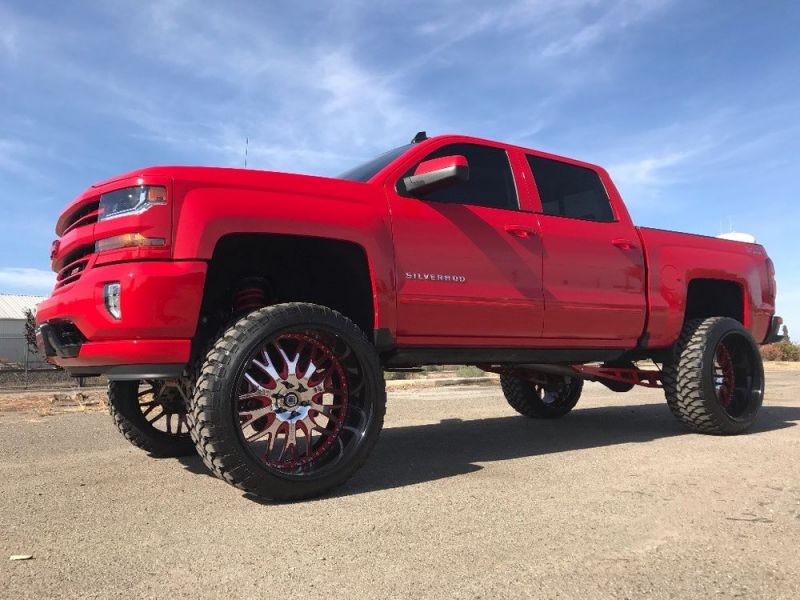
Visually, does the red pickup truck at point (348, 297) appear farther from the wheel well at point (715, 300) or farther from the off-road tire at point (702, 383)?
the wheel well at point (715, 300)

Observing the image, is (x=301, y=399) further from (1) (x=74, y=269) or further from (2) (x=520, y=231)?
(2) (x=520, y=231)

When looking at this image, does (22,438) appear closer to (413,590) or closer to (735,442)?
(413,590)

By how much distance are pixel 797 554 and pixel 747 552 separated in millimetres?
173

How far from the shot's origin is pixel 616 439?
4.91 meters

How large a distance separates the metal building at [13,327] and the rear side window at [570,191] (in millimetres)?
29954

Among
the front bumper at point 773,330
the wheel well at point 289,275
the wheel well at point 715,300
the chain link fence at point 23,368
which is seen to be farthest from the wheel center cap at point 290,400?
the front bumper at point 773,330

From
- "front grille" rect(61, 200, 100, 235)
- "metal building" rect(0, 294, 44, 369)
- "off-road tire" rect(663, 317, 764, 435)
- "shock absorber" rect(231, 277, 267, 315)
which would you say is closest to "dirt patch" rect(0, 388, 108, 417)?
"front grille" rect(61, 200, 100, 235)

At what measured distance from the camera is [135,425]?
4160 mm

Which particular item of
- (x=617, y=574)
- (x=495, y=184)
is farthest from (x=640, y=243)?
(x=617, y=574)

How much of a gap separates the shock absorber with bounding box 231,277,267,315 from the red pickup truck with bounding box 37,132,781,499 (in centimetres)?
1

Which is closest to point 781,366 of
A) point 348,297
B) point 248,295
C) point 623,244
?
point 623,244

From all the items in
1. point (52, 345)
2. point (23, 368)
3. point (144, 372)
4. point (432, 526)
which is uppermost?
point (52, 345)

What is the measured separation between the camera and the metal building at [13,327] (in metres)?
30.9

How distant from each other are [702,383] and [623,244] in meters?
1.26
